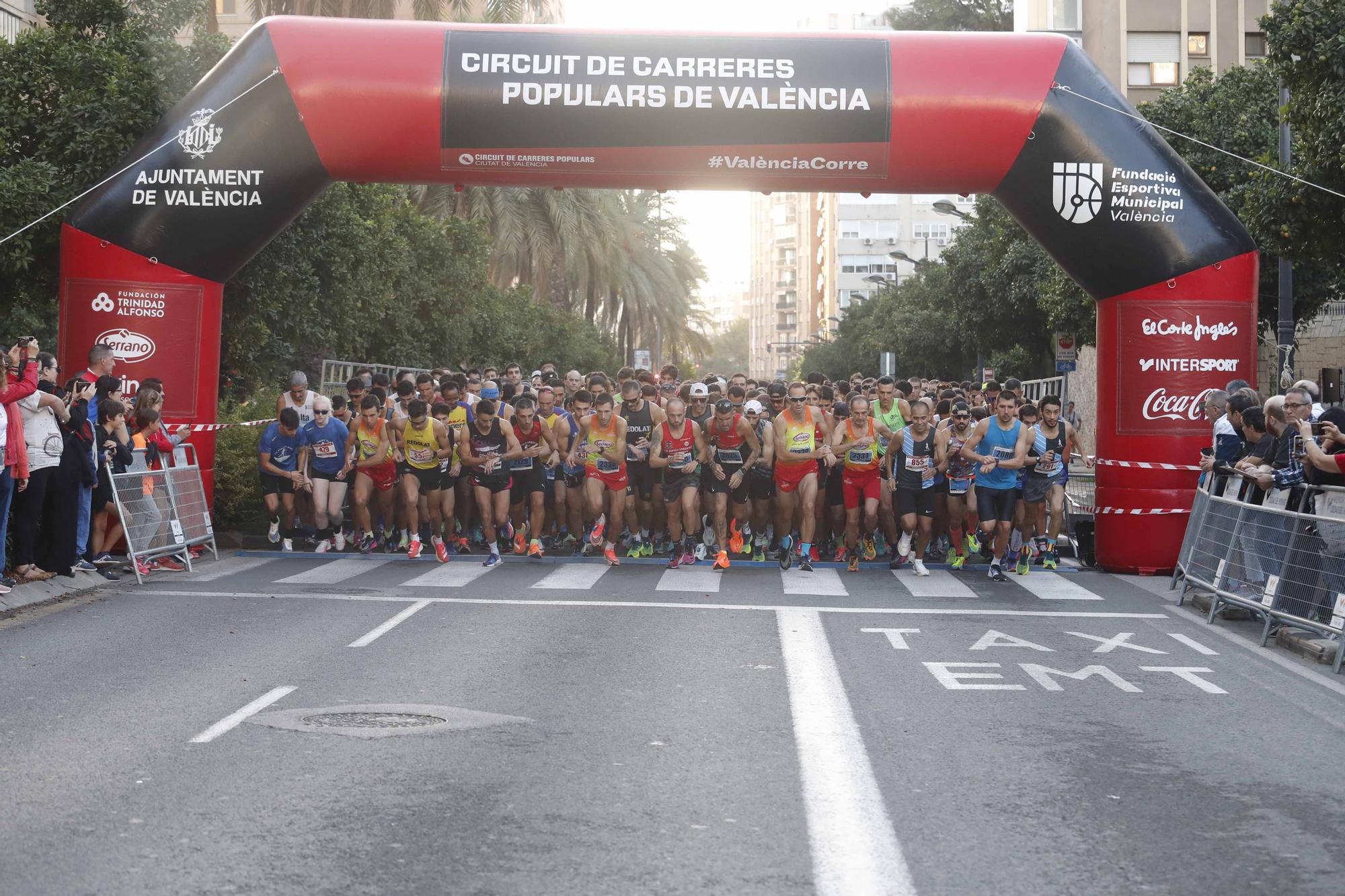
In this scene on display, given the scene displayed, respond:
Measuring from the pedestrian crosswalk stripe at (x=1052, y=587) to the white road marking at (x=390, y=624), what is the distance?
212 inches

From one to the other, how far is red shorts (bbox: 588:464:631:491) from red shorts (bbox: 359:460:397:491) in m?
2.24

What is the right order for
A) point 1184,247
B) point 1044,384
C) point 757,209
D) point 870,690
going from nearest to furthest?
point 870,690, point 1184,247, point 1044,384, point 757,209

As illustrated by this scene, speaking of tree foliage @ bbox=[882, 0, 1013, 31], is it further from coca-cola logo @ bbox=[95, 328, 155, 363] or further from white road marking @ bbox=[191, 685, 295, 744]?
white road marking @ bbox=[191, 685, 295, 744]

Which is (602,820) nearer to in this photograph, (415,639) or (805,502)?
(415,639)

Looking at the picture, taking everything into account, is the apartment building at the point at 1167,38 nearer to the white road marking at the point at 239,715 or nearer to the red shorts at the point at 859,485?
the red shorts at the point at 859,485

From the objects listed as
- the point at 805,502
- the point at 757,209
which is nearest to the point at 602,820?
the point at 805,502

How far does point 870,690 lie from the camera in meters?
8.55

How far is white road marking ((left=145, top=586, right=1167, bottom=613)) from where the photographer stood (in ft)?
39.7

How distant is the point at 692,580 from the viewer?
1433 cm

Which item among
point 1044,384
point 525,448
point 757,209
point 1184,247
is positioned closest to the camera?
point 1184,247

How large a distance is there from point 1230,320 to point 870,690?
26.6 feet

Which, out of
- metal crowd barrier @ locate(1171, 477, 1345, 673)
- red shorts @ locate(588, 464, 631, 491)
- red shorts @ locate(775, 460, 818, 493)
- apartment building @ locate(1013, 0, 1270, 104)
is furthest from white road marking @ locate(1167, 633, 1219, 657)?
apartment building @ locate(1013, 0, 1270, 104)

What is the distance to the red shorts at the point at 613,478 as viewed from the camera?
15633 millimetres

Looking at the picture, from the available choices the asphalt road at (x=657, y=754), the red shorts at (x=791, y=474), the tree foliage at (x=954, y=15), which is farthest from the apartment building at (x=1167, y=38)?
the asphalt road at (x=657, y=754)
